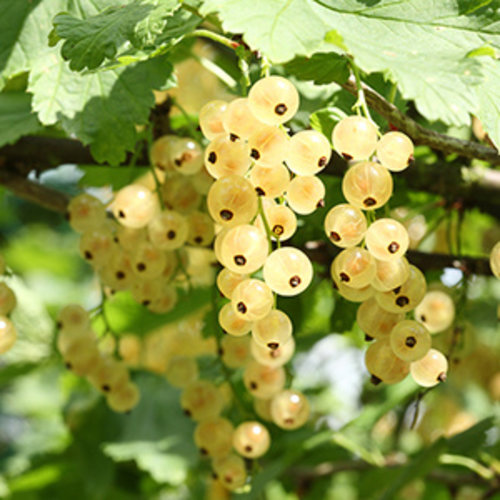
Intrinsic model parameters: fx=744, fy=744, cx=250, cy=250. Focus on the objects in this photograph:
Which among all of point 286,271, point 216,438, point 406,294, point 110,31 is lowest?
point 216,438

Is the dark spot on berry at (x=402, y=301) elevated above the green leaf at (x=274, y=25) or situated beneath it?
situated beneath

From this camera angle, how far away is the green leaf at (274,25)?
688mm

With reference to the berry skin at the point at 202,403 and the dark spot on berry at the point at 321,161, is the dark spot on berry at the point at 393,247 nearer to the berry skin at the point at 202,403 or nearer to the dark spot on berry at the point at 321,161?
the dark spot on berry at the point at 321,161

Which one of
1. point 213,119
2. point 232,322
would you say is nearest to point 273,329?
point 232,322

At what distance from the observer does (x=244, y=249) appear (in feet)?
2.54

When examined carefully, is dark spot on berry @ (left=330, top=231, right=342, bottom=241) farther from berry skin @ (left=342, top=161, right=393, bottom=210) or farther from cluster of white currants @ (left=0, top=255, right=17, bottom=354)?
cluster of white currants @ (left=0, top=255, right=17, bottom=354)

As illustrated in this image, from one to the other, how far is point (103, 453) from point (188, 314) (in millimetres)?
392

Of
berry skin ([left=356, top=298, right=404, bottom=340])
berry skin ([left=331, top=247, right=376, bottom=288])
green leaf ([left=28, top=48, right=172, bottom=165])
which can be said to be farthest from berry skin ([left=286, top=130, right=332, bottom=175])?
green leaf ([left=28, top=48, right=172, bottom=165])

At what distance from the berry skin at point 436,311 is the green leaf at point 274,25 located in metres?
0.62

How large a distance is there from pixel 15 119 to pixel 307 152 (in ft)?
2.27

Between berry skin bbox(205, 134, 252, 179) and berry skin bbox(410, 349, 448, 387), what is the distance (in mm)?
Result: 320

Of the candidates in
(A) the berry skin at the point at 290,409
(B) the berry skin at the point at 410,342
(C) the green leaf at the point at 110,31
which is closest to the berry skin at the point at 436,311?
(A) the berry skin at the point at 290,409

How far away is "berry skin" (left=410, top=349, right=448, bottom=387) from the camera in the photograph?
0.90 m

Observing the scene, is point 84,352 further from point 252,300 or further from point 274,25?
point 274,25
